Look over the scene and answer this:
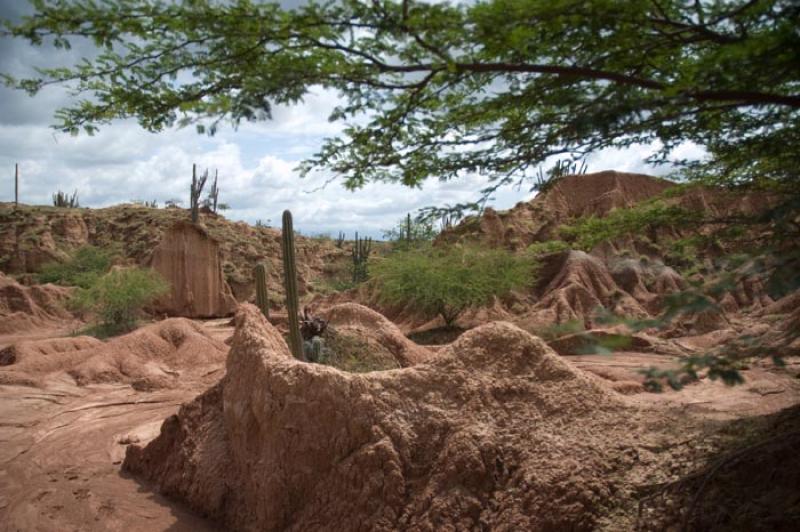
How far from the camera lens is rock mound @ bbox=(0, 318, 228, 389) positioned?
13.0m

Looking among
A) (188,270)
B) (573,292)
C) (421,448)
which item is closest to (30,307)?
(188,270)

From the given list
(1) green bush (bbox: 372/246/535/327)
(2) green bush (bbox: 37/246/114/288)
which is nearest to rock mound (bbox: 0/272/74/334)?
(2) green bush (bbox: 37/246/114/288)

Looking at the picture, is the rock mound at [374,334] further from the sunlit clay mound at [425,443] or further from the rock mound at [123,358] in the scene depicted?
the sunlit clay mound at [425,443]

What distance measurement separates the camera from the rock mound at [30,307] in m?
22.6

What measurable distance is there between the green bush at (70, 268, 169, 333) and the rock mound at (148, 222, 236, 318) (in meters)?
2.92

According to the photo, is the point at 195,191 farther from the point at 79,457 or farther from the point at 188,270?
the point at 79,457

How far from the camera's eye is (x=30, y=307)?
24.1 meters

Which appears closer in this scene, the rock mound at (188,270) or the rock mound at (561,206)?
the rock mound at (188,270)

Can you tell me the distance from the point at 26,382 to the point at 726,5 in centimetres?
1314

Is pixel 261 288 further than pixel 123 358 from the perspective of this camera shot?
No

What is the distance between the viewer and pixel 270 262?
40.7 m

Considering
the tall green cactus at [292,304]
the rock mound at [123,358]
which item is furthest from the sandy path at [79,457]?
the tall green cactus at [292,304]

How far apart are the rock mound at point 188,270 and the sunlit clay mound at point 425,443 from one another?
70.7 feet

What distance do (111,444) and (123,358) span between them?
575cm
